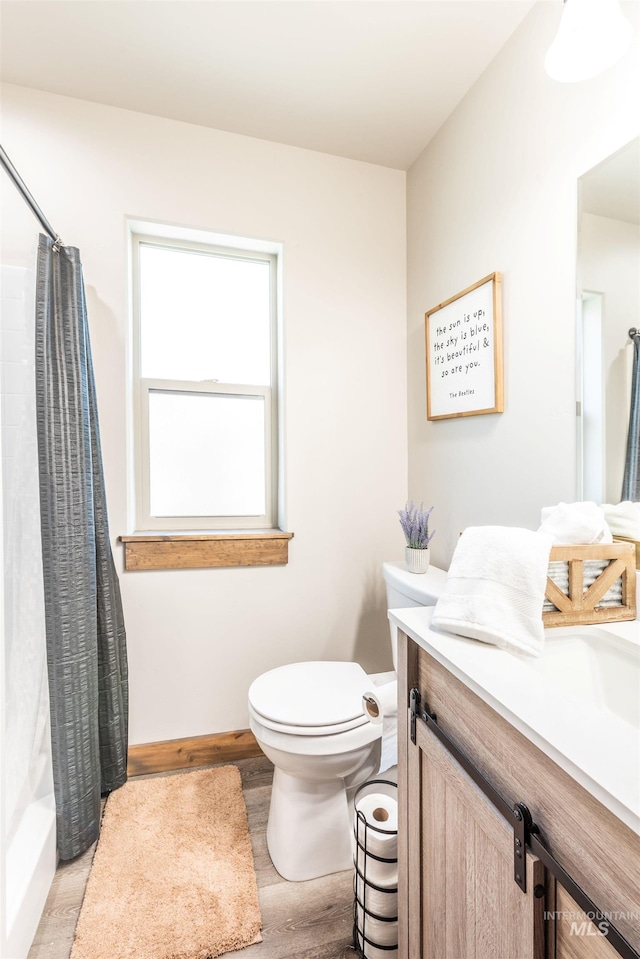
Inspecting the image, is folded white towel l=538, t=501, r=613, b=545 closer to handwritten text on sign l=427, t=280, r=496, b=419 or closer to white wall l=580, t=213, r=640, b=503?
white wall l=580, t=213, r=640, b=503

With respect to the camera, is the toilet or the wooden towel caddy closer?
the wooden towel caddy

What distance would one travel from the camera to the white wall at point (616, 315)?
3.22 feet

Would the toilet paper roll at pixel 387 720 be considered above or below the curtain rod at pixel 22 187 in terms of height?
below

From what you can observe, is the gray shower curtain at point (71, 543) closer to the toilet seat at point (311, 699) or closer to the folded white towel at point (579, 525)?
the toilet seat at point (311, 699)

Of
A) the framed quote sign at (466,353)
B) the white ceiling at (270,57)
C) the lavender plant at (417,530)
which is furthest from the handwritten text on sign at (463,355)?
the white ceiling at (270,57)

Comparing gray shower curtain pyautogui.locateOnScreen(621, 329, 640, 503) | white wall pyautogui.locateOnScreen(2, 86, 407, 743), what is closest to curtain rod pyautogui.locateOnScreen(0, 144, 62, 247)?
white wall pyautogui.locateOnScreen(2, 86, 407, 743)

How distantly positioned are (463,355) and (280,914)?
5.78ft

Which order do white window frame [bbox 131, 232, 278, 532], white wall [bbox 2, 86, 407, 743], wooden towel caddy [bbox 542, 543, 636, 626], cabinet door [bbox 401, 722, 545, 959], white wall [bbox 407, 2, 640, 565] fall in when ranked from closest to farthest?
cabinet door [bbox 401, 722, 545, 959] < wooden towel caddy [bbox 542, 543, 636, 626] < white wall [bbox 407, 2, 640, 565] < white wall [bbox 2, 86, 407, 743] < white window frame [bbox 131, 232, 278, 532]

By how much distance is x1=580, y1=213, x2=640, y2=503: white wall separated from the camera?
38.7 inches

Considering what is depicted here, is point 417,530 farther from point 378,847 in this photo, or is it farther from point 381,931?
point 381,931

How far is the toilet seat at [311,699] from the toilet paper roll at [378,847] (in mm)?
220

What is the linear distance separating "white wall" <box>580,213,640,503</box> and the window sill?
1194 millimetres

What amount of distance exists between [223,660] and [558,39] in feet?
6.90

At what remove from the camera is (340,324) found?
6.34ft
